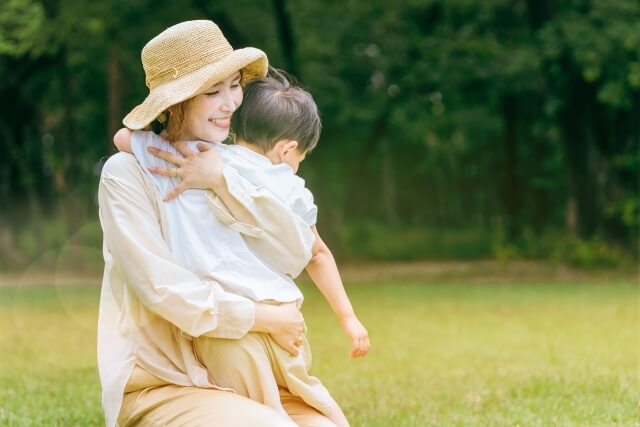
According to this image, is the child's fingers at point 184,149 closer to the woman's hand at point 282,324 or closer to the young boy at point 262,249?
the young boy at point 262,249

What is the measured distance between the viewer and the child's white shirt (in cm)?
360

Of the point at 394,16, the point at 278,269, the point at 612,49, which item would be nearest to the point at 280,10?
the point at 394,16

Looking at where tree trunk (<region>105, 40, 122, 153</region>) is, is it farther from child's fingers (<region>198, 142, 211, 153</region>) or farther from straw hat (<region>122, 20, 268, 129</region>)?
child's fingers (<region>198, 142, 211, 153</region>)

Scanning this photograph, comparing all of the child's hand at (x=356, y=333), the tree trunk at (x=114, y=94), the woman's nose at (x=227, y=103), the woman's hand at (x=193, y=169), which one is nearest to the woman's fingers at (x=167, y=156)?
the woman's hand at (x=193, y=169)

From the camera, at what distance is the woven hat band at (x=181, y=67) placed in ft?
12.3

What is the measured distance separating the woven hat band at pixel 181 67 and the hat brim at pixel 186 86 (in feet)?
0.09

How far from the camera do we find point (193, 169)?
12.0 ft

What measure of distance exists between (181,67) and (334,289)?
104 centimetres

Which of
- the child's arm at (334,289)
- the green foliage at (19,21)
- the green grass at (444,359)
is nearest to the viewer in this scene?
the child's arm at (334,289)

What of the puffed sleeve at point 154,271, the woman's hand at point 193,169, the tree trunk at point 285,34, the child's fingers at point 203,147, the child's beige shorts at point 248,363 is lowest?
the tree trunk at point 285,34

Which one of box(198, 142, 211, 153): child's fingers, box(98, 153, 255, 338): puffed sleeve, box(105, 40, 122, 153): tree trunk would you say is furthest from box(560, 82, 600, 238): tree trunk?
box(98, 153, 255, 338): puffed sleeve

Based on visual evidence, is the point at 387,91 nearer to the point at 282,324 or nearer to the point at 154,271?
the point at 282,324

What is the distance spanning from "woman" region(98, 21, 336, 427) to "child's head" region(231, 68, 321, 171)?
85 mm

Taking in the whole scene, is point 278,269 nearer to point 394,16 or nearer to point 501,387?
point 501,387
